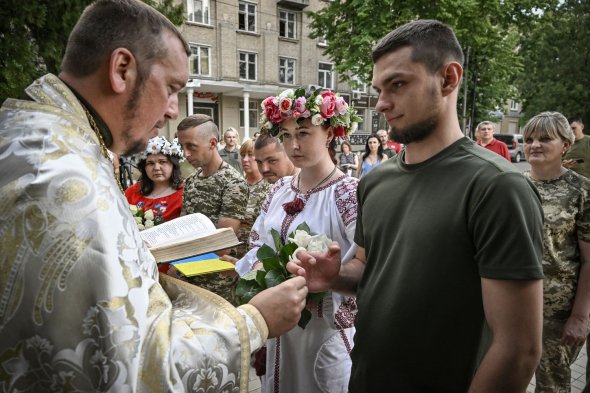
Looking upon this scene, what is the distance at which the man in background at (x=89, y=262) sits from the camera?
0.94 metres

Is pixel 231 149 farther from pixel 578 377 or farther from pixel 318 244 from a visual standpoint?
pixel 318 244

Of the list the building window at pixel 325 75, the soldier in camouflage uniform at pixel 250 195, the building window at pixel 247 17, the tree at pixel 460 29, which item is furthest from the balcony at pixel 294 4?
the soldier in camouflage uniform at pixel 250 195

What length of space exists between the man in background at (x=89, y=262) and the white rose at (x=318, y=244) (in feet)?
2.32

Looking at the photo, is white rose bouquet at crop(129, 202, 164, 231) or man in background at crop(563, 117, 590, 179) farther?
man in background at crop(563, 117, 590, 179)

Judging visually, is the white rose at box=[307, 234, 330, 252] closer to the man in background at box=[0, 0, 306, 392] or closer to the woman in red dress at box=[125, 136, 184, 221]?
the man in background at box=[0, 0, 306, 392]

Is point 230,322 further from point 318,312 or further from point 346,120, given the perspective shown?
point 346,120

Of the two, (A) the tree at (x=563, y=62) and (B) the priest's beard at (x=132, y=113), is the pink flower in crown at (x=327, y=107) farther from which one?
(A) the tree at (x=563, y=62)

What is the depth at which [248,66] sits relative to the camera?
25.2 m

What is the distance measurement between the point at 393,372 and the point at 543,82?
2956 cm

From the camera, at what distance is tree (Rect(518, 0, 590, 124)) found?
24.2 metres

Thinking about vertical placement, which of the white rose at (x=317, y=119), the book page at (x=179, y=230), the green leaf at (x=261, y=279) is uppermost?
the white rose at (x=317, y=119)

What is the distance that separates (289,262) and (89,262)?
105 cm

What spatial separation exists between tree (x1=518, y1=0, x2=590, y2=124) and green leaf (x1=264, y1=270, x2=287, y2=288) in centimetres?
2754

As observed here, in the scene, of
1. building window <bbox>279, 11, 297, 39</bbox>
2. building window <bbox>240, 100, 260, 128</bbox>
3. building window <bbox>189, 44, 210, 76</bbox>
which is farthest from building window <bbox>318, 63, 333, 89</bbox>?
building window <bbox>189, 44, 210, 76</bbox>
